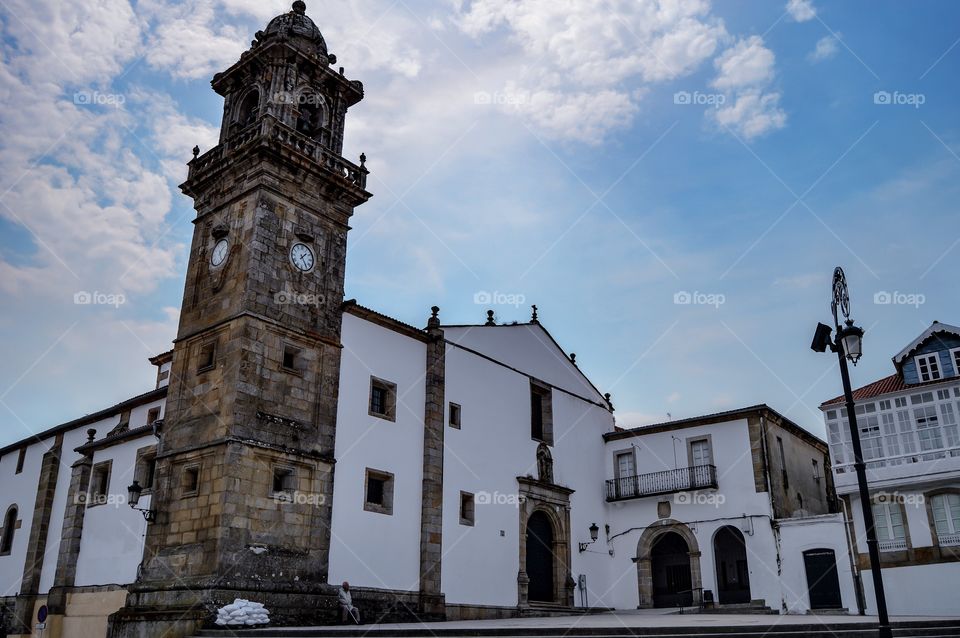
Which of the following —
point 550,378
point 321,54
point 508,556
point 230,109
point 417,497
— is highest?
point 321,54

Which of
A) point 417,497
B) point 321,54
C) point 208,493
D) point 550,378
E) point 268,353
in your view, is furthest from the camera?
point 550,378

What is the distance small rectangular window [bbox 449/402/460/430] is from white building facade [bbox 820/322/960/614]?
958cm

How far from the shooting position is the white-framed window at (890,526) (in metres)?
19.1

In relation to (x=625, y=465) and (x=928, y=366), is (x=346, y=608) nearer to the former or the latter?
(x=625, y=465)

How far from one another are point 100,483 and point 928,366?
2206 centimetres

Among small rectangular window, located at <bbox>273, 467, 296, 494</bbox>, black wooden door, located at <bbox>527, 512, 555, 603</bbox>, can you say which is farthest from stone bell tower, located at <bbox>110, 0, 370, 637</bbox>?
black wooden door, located at <bbox>527, 512, 555, 603</bbox>

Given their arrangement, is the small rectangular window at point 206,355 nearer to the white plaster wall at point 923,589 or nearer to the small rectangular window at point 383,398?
the small rectangular window at point 383,398

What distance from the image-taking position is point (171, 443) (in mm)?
17453

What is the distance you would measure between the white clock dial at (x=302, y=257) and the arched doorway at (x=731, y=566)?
1387 cm

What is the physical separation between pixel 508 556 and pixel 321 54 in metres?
14.4

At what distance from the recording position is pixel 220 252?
18828 millimetres

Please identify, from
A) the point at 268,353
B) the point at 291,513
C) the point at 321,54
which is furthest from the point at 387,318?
the point at 321,54

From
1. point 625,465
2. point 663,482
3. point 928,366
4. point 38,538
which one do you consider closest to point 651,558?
point 663,482

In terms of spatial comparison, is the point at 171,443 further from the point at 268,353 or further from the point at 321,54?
the point at 321,54
